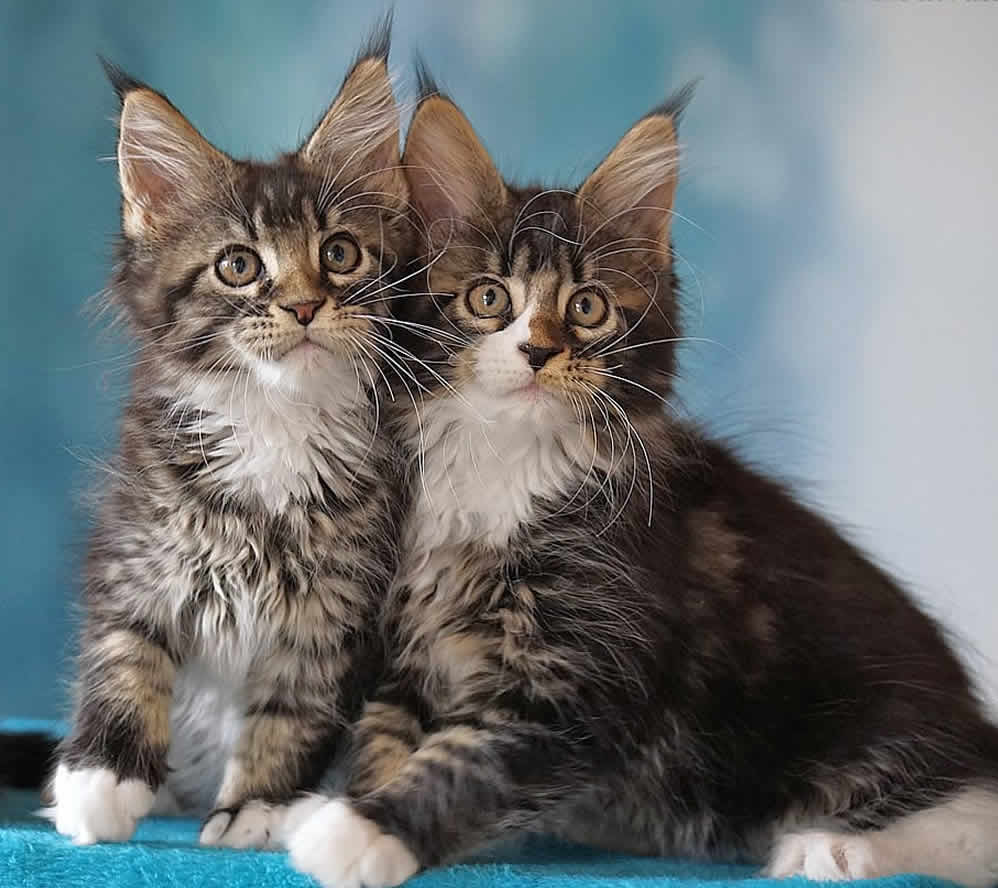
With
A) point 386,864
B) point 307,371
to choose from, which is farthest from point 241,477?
point 386,864

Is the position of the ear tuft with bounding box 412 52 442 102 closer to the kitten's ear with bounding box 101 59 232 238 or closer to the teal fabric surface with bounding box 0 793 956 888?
the kitten's ear with bounding box 101 59 232 238

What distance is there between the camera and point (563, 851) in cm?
219

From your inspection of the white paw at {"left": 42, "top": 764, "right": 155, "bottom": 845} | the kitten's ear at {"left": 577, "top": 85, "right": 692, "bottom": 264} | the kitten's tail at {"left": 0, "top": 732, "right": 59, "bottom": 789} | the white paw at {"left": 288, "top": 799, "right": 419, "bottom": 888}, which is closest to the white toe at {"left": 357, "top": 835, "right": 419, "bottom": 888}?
the white paw at {"left": 288, "top": 799, "right": 419, "bottom": 888}

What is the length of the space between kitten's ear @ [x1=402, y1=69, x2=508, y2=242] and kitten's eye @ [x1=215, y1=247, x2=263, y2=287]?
0.31 metres

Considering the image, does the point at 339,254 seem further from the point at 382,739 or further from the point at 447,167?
the point at 382,739

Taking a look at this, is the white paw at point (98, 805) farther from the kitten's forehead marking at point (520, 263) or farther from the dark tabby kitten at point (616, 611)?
the kitten's forehead marking at point (520, 263)

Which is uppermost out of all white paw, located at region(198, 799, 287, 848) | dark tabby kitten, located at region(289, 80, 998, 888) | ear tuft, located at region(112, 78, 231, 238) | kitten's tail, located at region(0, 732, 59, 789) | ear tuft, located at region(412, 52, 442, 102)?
ear tuft, located at region(412, 52, 442, 102)

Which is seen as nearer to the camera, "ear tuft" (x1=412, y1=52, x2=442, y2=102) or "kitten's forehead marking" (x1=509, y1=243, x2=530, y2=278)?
"kitten's forehead marking" (x1=509, y1=243, x2=530, y2=278)

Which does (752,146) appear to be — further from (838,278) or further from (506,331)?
(506,331)

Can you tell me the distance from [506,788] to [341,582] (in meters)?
0.42

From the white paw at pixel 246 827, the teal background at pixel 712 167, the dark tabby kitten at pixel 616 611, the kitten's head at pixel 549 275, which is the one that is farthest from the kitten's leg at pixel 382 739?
the teal background at pixel 712 167

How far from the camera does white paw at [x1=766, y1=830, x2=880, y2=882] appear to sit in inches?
72.7

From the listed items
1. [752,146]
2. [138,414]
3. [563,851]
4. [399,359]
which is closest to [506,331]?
[399,359]

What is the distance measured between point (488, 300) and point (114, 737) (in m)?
0.86
